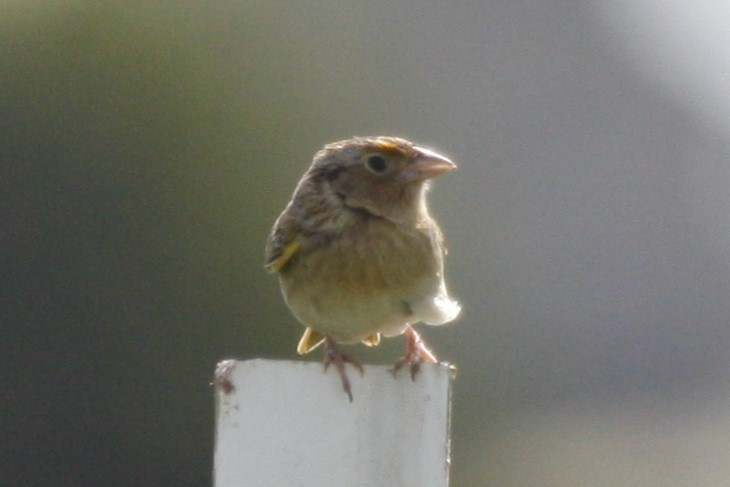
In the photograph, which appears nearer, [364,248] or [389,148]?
[364,248]

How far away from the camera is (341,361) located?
13.3 ft

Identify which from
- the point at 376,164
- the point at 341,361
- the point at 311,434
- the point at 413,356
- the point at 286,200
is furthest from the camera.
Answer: the point at 286,200

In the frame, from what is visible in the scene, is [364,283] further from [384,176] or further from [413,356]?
[413,356]

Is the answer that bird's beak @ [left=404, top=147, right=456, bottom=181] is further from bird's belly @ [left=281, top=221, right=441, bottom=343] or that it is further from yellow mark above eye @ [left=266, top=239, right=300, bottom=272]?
yellow mark above eye @ [left=266, top=239, right=300, bottom=272]

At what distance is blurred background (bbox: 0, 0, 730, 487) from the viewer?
42.7ft

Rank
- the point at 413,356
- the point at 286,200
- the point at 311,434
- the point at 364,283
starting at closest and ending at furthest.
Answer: the point at 311,434 → the point at 413,356 → the point at 364,283 → the point at 286,200

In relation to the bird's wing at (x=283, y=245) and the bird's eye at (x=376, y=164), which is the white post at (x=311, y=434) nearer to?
the bird's wing at (x=283, y=245)

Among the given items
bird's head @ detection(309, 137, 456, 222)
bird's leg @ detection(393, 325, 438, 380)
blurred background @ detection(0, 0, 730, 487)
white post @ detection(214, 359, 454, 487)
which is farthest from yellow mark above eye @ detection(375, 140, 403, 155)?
blurred background @ detection(0, 0, 730, 487)

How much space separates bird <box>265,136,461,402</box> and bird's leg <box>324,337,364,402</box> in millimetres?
402

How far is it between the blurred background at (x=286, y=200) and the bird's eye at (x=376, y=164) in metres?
6.63

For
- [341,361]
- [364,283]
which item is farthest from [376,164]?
[341,361]

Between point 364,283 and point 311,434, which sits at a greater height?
point 364,283

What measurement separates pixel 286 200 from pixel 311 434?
33.3ft

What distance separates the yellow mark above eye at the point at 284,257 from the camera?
5.38 m
